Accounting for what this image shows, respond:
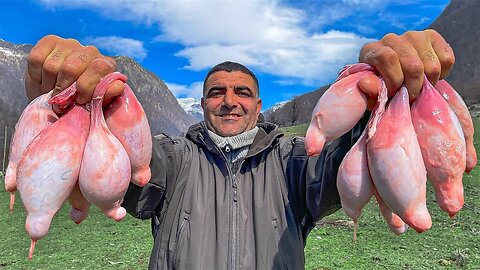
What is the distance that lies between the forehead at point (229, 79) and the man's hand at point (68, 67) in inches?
50.1

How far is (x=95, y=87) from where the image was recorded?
2.60m

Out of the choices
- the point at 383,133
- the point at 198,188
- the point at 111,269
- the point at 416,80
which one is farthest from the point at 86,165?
the point at 111,269

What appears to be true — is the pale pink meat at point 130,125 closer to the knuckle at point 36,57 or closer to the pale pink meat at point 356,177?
the knuckle at point 36,57

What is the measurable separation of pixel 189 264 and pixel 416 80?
1.87m

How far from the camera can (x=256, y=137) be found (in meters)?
3.74

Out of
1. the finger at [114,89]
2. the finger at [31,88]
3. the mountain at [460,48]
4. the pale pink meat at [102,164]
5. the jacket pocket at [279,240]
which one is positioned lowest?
the jacket pocket at [279,240]

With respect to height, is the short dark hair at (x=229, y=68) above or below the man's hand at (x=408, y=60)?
above

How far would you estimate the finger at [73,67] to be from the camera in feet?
8.58

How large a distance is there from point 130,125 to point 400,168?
1412mm

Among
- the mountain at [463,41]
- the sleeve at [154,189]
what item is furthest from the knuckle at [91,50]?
the mountain at [463,41]

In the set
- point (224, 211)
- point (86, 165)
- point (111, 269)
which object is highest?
point (86, 165)

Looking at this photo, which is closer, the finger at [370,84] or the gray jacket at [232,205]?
the finger at [370,84]

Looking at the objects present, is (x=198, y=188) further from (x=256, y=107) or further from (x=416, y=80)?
(x=416, y=80)

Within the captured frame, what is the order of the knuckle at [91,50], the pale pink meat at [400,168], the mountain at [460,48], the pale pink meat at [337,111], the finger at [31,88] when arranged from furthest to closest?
1. the mountain at [460,48]
2. the finger at [31,88]
3. the knuckle at [91,50]
4. the pale pink meat at [337,111]
5. the pale pink meat at [400,168]
